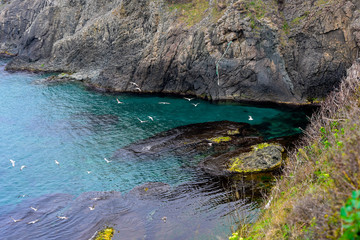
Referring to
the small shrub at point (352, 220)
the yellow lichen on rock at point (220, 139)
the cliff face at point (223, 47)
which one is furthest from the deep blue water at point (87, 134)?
Result: the small shrub at point (352, 220)

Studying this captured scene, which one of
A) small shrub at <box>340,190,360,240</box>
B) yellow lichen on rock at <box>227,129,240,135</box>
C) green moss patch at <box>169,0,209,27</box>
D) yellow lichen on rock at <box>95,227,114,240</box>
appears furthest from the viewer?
green moss patch at <box>169,0,209,27</box>

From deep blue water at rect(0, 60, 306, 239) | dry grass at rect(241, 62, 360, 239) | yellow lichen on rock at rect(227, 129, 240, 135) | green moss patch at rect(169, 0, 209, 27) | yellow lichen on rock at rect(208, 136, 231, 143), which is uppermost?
green moss patch at rect(169, 0, 209, 27)

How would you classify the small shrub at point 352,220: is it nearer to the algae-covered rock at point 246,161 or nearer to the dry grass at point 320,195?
the dry grass at point 320,195

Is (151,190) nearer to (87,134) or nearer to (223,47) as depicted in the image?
(87,134)

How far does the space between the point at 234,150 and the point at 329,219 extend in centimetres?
2385

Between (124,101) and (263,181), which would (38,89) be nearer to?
(124,101)

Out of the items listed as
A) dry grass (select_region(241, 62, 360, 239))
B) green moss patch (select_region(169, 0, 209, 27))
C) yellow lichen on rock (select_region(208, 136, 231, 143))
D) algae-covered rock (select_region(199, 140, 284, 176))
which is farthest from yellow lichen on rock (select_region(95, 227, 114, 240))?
green moss patch (select_region(169, 0, 209, 27))

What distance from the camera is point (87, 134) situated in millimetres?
41750

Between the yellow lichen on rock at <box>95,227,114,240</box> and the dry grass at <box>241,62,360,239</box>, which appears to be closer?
the dry grass at <box>241,62,360,239</box>

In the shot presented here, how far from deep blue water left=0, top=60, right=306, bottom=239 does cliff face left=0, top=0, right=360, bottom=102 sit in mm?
4071

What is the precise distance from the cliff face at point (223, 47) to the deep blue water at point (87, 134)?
Answer: 407 cm

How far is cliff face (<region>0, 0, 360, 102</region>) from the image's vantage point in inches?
1896

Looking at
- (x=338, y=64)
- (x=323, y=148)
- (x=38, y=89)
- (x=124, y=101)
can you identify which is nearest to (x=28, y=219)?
(x=323, y=148)

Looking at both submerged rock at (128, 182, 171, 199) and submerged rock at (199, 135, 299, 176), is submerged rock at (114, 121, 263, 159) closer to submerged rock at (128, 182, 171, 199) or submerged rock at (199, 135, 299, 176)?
submerged rock at (199, 135, 299, 176)
